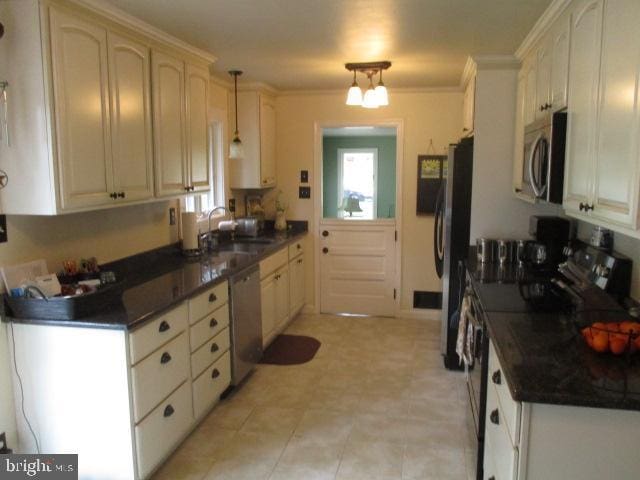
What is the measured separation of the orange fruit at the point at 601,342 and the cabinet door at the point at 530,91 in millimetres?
1640

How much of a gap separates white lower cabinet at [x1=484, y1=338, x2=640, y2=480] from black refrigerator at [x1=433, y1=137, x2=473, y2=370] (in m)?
2.20

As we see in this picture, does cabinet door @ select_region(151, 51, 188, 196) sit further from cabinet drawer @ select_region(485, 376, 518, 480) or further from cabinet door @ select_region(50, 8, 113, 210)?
cabinet drawer @ select_region(485, 376, 518, 480)

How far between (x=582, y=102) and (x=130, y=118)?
84.1 inches

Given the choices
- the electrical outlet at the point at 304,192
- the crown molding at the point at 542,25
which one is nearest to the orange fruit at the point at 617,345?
the crown molding at the point at 542,25

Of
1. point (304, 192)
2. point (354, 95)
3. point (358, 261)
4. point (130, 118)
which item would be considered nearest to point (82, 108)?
point (130, 118)

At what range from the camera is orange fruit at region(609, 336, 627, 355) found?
1.74 m

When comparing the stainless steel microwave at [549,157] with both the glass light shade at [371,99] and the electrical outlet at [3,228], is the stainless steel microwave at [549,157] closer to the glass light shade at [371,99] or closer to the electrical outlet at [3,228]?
the glass light shade at [371,99]

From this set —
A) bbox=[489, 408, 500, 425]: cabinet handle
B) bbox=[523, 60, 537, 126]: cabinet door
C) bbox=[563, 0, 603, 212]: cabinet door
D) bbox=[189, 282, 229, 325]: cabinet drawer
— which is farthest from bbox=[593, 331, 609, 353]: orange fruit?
bbox=[189, 282, 229, 325]: cabinet drawer

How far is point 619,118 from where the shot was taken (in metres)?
1.73

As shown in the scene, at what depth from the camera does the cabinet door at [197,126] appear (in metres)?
3.34

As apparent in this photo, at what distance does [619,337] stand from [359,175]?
573cm

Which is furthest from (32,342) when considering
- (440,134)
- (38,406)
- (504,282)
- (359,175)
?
(359,175)

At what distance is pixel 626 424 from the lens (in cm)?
151

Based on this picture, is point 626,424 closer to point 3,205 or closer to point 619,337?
point 619,337
